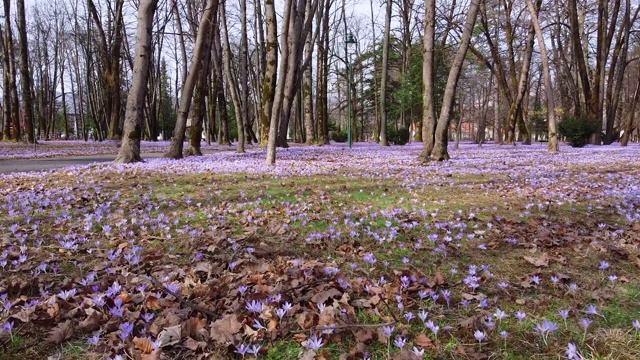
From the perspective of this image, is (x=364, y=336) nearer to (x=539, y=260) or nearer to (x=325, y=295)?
(x=325, y=295)

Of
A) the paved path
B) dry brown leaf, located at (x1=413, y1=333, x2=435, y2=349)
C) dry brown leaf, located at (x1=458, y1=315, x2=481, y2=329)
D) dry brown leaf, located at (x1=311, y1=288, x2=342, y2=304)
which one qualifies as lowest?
dry brown leaf, located at (x1=413, y1=333, x2=435, y2=349)

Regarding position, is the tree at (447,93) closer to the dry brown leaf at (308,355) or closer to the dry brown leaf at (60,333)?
the dry brown leaf at (308,355)

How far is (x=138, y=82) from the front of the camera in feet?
33.9

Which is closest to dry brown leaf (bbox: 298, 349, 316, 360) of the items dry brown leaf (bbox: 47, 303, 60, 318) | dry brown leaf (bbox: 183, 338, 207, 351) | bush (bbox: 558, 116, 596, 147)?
dry brown leaf (bbox: 183, 338, 207, 351)

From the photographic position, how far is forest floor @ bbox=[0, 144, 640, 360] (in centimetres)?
197

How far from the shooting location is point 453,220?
457 centimetres

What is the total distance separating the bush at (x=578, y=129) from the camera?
71.6 feet

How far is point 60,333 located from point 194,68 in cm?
1107

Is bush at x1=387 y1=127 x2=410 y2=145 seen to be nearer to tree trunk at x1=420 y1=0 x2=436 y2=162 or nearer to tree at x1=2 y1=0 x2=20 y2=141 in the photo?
tree trunk at x1=420 y1=0 x2=436 y2=162

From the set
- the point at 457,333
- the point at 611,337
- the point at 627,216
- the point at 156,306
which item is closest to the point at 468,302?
the point at 457,333

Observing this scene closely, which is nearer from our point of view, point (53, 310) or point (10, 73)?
point (53, 310)

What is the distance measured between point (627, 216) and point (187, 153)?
12.6 meters

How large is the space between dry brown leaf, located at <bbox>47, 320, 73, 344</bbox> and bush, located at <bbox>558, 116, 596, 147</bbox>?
25.4 meters

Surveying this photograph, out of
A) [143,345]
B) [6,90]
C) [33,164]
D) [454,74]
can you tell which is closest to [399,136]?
[454,74]
